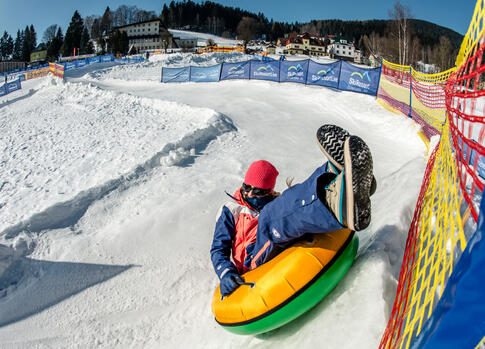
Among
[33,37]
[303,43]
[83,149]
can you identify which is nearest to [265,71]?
[83,149]

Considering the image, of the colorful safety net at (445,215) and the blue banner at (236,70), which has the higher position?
the blue banner at (236,70)

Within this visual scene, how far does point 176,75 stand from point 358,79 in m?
10.8

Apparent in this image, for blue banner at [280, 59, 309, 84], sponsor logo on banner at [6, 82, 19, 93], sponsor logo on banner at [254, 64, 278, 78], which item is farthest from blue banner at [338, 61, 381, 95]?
sponsor logo on banner at [6, 82, 19, 93]

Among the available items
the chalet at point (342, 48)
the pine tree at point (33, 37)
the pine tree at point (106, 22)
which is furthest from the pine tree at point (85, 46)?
the chalet at point (342, 48)

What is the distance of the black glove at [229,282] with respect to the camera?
101 inches

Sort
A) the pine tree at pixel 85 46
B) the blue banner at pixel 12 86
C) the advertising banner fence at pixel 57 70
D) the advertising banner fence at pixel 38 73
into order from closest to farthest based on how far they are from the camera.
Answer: the advertising banner fence at pixel 57 70
the blue banner at pixel 12 86
the advertising banner fence at pixel 38 73
the pine tree at pixel 85 46

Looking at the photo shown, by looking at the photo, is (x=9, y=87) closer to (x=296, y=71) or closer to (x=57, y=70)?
(x=57, y=70)

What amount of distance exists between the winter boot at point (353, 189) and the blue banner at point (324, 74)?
41.1 feet

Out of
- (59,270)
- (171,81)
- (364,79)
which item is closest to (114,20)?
(171,81)

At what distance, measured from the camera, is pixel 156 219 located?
4.96 metres

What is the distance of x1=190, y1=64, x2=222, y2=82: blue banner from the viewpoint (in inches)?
690

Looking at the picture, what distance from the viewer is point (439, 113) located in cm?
739

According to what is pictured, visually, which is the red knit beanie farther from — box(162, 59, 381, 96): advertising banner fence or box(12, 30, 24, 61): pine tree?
box(12, 30, 24, 61): pine tree

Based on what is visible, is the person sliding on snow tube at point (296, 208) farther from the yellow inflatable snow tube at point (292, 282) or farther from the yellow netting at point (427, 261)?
the yellow netting at point (427, 261)
